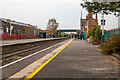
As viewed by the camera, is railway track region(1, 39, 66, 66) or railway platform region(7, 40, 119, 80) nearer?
railway platform region(7, 40, 119, 80)

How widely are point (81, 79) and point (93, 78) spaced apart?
1.41ft

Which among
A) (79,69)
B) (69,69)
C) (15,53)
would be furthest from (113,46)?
(15,53)

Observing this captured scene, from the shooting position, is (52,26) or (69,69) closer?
(69,69)

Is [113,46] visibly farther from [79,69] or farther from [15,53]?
[15,53]

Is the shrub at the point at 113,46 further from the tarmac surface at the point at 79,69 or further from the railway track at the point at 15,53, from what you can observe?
the railway track at the point at 15,53

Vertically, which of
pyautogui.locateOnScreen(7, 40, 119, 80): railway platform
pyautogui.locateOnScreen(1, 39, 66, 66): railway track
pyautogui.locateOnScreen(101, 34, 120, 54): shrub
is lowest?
pyautogui.locateOnScreen(1, 39, 66, 66): railway track

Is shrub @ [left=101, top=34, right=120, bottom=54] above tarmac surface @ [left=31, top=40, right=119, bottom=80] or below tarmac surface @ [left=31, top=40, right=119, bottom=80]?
above

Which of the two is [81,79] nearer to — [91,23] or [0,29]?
[0,29]

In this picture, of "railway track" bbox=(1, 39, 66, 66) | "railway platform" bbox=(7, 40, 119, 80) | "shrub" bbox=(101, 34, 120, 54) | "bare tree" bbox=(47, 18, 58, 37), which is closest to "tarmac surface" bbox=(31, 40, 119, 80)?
"railway platform" bbox=(7, 40, 119, 80)

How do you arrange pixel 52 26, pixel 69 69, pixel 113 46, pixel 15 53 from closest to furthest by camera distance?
pixel 69 69 < pixel 113 46 < pixel 15 53 < pixel 52 26

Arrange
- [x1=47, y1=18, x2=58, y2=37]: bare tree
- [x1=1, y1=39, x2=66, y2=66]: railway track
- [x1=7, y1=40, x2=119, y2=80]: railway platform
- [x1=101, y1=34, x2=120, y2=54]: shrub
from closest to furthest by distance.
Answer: [x1=7, y1=40, x2=119, y2=80]: railway platform, [x1=1, y1=39, x2=66, y2=66]: railway track, [x1=101, y1=34, x2=120, y2=54]: shrub, [x1=47, y1=18, x2=58, y2=37]: bare tree

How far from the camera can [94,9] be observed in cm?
1205

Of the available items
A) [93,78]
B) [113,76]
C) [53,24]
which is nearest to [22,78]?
[93,78]

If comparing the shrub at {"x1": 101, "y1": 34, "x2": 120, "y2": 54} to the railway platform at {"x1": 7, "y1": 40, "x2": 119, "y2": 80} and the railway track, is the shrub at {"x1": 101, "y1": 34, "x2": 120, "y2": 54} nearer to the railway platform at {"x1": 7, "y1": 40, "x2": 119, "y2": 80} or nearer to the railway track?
the railway platform at {"x1": 7, "y1": 40, "x2": 119, "y2": 80}
